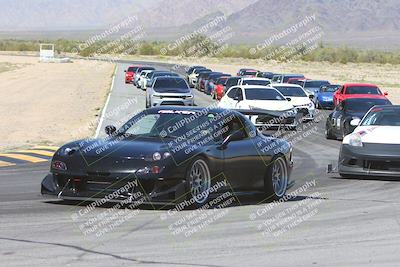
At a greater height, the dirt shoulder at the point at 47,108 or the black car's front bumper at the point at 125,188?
the black car's front bumper at the point at 125,188

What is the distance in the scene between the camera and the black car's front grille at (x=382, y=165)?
1559 centimetres

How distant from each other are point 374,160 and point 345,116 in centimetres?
1014

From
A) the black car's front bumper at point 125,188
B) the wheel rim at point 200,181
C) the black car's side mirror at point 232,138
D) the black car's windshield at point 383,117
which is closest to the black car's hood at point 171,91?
the black car's windshield at point 383,117

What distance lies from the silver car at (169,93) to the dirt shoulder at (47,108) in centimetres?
235

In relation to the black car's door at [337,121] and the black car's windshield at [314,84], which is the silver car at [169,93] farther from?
the black car's door at [337,121]

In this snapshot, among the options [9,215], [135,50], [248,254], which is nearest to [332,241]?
[248,254]

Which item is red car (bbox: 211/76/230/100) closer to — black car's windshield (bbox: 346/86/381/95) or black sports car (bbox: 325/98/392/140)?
black car's windshield (bbox: 346/86/381/95)

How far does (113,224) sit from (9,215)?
56.8 inches

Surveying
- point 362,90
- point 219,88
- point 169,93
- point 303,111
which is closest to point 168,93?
point 169,93

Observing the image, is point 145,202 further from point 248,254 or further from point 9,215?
point 248,254

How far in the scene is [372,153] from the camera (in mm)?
15656

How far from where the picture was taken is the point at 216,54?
150m

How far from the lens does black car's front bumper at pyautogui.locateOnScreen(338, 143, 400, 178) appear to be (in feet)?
51.0

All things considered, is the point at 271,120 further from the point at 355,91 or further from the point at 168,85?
the point at 168,85
